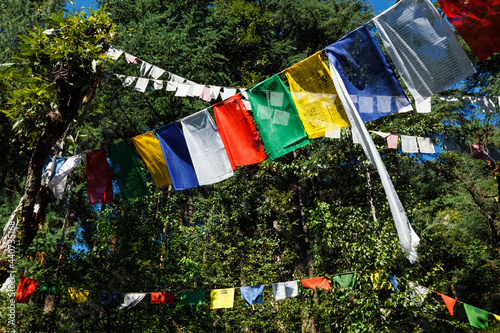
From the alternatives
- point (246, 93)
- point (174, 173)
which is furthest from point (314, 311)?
point (246, 93)

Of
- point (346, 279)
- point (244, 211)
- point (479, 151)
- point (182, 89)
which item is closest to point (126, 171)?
point (182, 89)

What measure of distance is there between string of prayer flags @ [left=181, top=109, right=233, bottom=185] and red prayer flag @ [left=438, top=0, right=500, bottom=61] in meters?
3.20

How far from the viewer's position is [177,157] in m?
5.80

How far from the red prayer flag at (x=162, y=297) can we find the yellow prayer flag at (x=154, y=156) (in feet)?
8.61

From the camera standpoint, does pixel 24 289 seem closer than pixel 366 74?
No

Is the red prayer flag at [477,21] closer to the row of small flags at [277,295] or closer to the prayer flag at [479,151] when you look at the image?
the prayer flag at [479,151]

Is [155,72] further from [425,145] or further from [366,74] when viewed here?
[425,145]

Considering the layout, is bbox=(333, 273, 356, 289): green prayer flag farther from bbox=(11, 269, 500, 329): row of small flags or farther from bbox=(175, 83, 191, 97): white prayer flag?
bbox=(175, 83, 191, 97): white prayer flag

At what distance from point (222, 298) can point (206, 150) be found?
3.54 m

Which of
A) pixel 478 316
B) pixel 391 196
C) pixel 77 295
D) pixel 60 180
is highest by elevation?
pixel 60 180

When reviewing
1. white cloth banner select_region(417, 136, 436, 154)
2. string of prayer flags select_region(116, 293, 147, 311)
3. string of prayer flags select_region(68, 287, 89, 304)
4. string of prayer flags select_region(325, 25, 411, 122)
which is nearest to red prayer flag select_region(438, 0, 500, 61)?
string of prayer flags select_region(325, 25, 411, 122)

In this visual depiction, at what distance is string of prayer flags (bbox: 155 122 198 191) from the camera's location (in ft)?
18.9

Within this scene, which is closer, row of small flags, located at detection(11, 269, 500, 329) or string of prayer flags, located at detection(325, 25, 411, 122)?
string of prayer flags, located at detection(325, 25, 411, 122)

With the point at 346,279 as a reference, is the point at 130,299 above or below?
below
